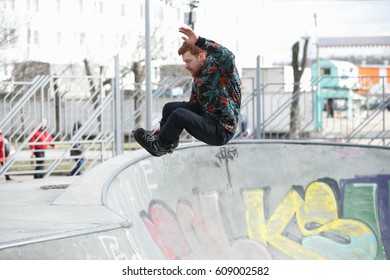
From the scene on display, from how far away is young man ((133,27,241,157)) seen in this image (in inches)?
300

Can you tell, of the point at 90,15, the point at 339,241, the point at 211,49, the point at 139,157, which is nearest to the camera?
the point at 211,49

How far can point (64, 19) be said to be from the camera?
50.3 meters

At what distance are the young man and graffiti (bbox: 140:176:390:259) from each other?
3.29m

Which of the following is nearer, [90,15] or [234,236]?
[234,236]

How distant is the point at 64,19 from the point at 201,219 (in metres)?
39.5

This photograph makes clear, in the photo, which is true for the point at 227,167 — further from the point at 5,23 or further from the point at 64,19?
the point at 64,19

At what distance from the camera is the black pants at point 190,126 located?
7.75 m

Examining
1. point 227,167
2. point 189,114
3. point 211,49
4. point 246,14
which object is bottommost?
point 227,167

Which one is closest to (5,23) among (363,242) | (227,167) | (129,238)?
(227,167)

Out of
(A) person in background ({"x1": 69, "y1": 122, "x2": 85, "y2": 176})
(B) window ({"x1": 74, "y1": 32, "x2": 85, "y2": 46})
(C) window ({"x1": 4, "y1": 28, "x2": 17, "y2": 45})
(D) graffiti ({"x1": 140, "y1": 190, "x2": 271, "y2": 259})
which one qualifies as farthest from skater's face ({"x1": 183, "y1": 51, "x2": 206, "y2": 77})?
(B) window ({"x1": 74, "y1": 32, "x2": 85, "y2": 46})

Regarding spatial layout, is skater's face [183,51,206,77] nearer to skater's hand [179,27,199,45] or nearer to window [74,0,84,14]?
skater's hand [179,27,199,45]

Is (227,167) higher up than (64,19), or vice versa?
(64,19)

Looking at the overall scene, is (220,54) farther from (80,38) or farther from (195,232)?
(80,38)

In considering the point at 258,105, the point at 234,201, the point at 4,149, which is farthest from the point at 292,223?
the point at 258,105
